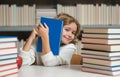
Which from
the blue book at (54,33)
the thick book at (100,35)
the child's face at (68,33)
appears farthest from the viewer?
the child's face at (68,33)

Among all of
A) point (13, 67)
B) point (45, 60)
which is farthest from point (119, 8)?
point (13, 67)

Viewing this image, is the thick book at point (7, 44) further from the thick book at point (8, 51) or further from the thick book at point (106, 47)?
the thick book at point (106, 47)

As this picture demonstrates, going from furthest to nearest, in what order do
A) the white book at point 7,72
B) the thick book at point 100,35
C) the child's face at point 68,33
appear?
the child's face at point 68,33 < the thick book at point 100,35 < the white book at point 7,72

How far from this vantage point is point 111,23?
2.40 m

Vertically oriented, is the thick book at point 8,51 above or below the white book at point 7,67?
above

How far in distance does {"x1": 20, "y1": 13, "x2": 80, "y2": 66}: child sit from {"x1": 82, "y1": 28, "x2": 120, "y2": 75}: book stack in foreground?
274mm

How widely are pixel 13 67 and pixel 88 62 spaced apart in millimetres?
346

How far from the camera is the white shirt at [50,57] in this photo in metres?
1.31

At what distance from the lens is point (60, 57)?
142cm

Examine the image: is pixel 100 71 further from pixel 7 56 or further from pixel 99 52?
pixel 7 56

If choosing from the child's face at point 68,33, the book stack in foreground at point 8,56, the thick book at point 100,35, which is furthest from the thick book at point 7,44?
the child's face at point 68,33

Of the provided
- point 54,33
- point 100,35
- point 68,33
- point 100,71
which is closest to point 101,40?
point 100,35

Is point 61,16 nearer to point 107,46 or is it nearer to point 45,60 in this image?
point 45,60

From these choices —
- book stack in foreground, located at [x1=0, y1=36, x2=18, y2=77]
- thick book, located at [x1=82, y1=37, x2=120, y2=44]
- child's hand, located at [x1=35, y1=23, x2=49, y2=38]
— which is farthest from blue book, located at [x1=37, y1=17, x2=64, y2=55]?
→ book stack in foreground, located at [x1=0, y1=36, x2=18, y2=77]
